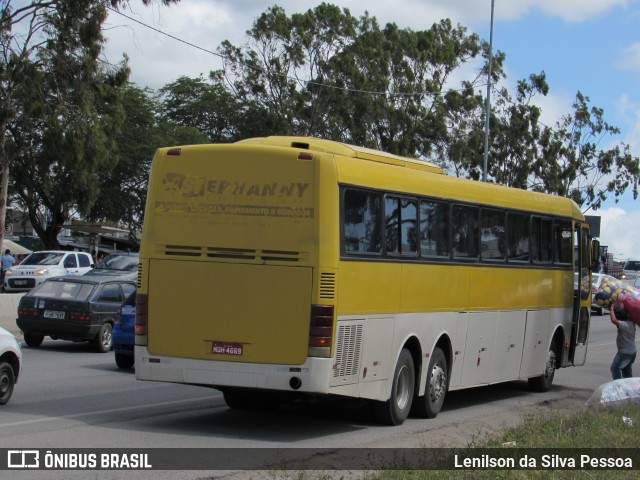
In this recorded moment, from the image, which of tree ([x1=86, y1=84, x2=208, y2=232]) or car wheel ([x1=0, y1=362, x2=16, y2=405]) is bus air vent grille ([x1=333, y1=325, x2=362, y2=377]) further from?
tree ([x1=86, y1=84, x2=208, y2=232])

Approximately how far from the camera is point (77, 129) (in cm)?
3216

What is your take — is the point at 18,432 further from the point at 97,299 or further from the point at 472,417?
the point at 97,299

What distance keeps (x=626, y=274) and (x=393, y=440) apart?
178 feet

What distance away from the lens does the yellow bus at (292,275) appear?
10.9 m

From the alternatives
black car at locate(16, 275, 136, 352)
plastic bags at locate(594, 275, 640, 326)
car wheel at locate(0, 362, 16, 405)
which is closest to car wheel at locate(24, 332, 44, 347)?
black car at locate(16, 275, 136, 352)

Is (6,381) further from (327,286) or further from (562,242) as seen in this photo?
(562,242)

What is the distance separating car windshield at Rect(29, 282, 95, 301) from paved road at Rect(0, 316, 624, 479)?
3.65 meters

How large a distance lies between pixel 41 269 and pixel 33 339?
1564 cm

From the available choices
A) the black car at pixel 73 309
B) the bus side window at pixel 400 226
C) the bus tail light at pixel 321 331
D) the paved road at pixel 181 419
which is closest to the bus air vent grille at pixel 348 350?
the bus tail light at pixel 321 331

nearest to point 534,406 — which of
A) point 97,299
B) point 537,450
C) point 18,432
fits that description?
point 537,450

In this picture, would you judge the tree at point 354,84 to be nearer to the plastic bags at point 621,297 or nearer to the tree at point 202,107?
the tree at point 202,107

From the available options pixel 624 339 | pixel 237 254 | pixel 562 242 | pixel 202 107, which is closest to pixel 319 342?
pixel 237 254

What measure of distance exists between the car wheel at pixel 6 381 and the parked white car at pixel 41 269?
81.2ft

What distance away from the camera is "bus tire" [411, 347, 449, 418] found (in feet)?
43.6
